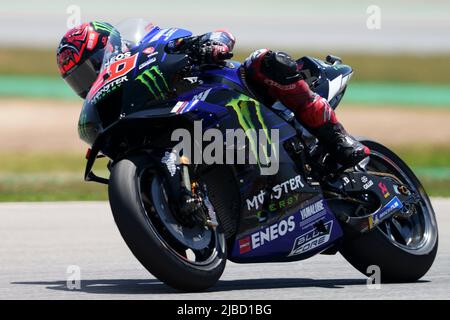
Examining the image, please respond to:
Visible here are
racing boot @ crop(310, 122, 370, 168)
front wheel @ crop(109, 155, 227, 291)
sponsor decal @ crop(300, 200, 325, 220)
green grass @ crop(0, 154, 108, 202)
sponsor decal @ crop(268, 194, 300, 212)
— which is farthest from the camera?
green grass @ crop(0, 154, 108, 202)

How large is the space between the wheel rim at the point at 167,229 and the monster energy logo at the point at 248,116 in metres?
0.53

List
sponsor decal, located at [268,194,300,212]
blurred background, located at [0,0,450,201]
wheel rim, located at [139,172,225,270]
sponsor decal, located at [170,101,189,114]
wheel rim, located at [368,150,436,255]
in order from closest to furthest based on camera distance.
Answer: wheel rim, located at [139,172,225,270]
sponsor decal, located at [170,101,189,114]
sponsor decal, located at [268,194,300,212]
wheel rim, located at [368,150,436,255]
blurred background, located at [0,0,450,201]

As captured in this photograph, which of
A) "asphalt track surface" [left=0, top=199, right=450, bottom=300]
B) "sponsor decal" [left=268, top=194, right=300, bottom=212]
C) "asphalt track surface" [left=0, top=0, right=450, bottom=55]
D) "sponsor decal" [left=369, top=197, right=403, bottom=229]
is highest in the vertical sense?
"sponsor decal" [left=268, top=194, right=300, bottom=212]

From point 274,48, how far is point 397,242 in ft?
63.2

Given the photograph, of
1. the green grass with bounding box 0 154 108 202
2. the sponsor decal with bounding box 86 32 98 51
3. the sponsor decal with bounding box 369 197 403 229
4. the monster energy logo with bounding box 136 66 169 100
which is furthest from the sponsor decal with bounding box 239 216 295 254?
the green grass with bounding box 0 154 108 202

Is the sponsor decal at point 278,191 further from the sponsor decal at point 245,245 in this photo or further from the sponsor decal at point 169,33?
the sponsor decal at point 169,33

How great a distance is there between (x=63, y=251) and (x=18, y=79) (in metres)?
15.8

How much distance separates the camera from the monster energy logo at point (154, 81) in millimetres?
5484

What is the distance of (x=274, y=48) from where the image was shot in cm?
2550

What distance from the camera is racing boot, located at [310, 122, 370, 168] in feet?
19.8

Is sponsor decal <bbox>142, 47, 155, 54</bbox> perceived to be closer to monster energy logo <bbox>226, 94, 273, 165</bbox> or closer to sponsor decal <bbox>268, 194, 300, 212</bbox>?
monster energy logo <bbox>226, 94, 273, 165</bbox>

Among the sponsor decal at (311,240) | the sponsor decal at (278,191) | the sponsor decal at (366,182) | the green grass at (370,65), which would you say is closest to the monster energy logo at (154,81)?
the sponsor decal at (278,191)

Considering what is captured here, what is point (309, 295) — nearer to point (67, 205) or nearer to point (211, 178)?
point (211, 178)

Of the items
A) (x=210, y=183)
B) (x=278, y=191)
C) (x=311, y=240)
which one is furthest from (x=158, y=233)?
(x=311, y=240)
